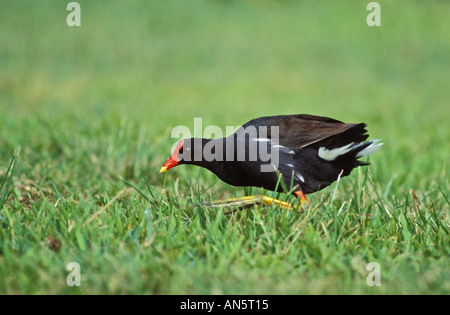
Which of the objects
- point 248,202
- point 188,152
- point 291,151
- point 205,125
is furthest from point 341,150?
point 205,125

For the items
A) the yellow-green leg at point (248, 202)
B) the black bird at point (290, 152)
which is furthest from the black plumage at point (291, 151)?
the yellow-green leg at point (248, 202)

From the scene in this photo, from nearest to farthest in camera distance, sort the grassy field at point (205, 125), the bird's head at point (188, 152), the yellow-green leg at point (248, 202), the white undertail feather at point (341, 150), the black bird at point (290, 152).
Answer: the grassy field at point (205, 125), the yellow-green leg at point (248, 202), the black bird at point (290, 152), the white undertail feather at point (341, 150), the bird's head at point (188, 152)

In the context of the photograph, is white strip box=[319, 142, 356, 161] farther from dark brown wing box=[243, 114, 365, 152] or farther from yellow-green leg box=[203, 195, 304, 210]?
yellow-green leg box=[203, 195, 304, 210]

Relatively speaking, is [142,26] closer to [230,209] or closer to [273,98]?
[273,98]

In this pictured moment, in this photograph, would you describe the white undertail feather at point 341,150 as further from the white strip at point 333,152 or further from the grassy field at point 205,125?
the grassy field at point 205,125

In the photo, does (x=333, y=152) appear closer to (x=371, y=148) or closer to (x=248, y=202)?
(x=371, y=148)

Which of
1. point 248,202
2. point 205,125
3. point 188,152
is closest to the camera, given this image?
point 248,202

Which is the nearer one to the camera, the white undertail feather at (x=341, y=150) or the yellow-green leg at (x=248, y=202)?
the yellow-green leg at (x=248, y=202)
